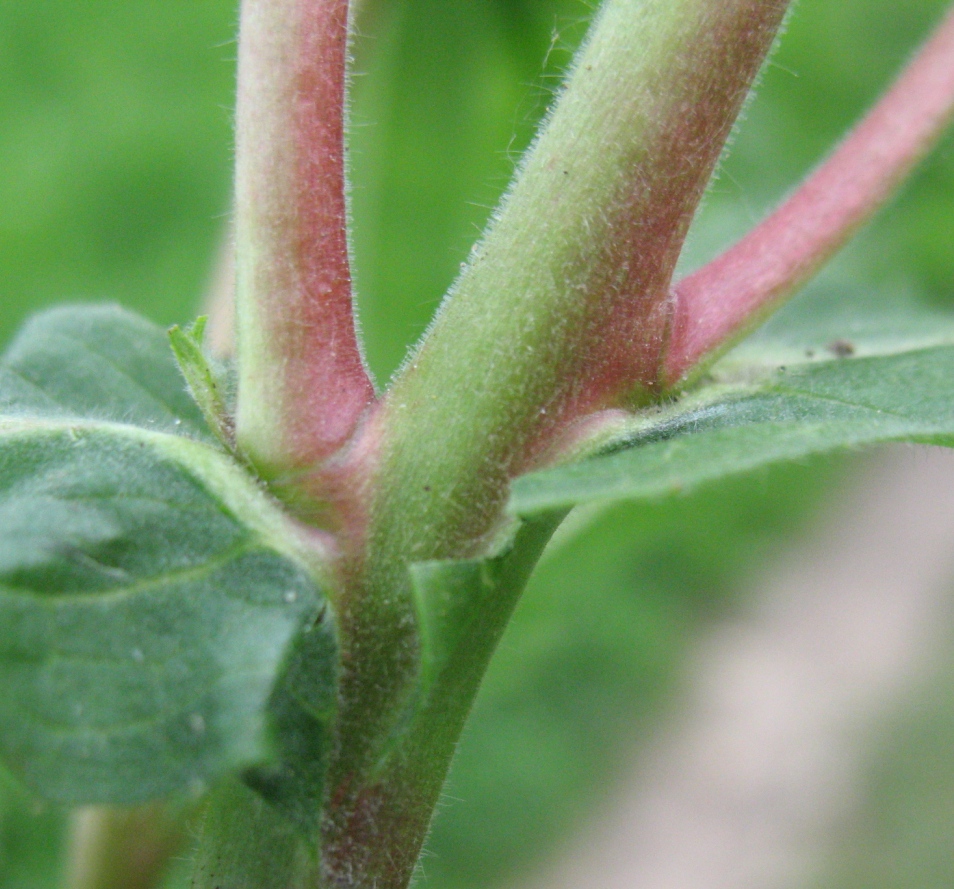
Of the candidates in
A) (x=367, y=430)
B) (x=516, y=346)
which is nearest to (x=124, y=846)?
(x=367, y=430)

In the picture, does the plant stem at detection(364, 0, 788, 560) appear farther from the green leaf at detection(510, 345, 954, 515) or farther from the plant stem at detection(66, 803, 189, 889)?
the plant stem at detection(66, 803, 189, 889)

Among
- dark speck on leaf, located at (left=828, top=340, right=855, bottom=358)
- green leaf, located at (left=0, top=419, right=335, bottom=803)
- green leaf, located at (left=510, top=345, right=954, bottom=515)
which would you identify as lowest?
dark speck on leaf, located at (left=828, top=340, right=855, bottom=358)

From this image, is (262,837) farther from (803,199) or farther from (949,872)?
(949,872)

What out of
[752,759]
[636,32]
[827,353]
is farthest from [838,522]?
[636,32]

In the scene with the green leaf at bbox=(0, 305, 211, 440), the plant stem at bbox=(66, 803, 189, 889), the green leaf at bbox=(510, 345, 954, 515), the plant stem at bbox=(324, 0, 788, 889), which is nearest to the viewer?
the green leaf at bbox=(510, 345, 954, 515)

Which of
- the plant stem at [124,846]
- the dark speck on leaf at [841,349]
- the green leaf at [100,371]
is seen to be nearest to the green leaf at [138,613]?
the green leaf at [100,371]

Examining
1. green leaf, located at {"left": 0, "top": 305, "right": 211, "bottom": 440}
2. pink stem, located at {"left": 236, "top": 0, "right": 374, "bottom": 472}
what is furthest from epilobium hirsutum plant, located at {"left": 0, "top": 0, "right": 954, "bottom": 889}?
green leaf, located at {"left": 0, "top": 305, "right": 211, "bottom": 440}
